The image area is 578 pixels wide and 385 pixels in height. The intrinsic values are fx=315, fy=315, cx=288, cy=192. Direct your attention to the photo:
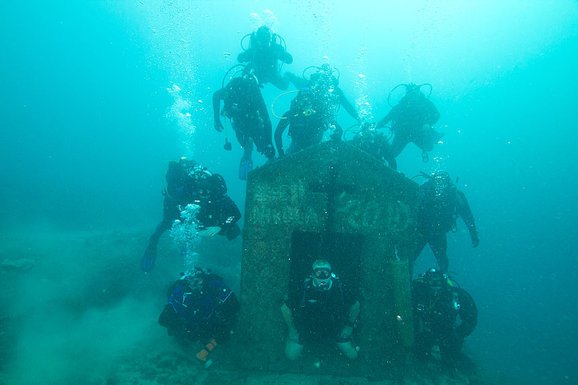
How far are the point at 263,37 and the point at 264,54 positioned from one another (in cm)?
42

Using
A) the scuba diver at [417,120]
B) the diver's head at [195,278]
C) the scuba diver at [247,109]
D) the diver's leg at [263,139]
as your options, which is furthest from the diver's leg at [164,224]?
the scuba diver at [417,120]

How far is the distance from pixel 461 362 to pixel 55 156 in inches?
3963

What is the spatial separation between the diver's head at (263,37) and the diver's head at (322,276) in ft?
21.2

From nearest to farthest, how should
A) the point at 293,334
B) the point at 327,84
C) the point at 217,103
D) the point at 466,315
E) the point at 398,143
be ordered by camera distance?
the point at 293,334, the point at 466,315, the point at 217,103, the point at 327,84, the point at 398,143

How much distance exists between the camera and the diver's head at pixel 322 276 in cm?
468

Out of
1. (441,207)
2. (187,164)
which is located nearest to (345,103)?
(441,207)

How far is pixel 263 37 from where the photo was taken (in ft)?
27.7

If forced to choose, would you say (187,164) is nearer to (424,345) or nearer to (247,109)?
(247,109)

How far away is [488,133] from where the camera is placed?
79062 millimetres

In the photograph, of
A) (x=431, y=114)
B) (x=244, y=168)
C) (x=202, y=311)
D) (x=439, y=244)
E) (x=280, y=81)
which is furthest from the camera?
(x=280, y=81)

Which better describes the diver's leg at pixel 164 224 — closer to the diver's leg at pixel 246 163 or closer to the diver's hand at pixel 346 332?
the diver's leg at pixel 246 163

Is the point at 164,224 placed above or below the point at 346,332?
above

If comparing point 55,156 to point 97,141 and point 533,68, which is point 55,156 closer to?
point 97,141

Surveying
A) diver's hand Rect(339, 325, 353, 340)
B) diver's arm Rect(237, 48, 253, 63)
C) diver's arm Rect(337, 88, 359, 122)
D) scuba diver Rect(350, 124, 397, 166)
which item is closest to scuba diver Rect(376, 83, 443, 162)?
scuba diver Rect(350, 124, 397, 166)
